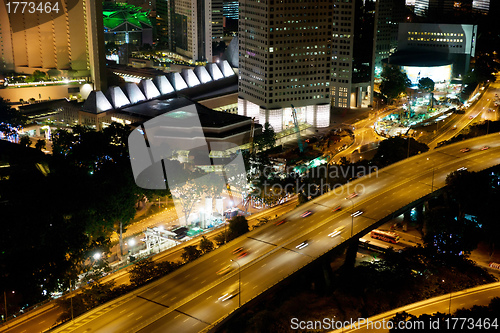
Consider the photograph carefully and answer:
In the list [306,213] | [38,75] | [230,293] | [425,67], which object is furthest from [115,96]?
[230,293]

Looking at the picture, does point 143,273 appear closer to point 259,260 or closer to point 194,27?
point 259,260

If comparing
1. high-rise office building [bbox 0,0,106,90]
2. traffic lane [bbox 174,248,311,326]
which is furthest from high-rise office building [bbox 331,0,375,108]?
traffic lane [bbox 174,248,311,326]

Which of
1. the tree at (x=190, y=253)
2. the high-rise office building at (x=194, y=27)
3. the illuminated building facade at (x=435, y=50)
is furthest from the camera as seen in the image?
the high-rise office building at (x=194, y=27)

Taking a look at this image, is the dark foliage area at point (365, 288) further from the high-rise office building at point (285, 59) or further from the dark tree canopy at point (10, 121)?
the dark tree canopy at point (10, 121)

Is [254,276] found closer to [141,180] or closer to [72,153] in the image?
[141,180]

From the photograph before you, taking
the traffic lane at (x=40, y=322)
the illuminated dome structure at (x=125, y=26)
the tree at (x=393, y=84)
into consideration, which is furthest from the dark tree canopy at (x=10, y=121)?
the illuminated dome structure at (x=125, y=26)

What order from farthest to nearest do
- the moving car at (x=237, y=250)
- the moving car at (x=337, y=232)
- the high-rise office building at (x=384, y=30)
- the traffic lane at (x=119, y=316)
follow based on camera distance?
the high-rise office building at (x=384, y=30) → the moving car at (x=337, y=232) → the moving car at (x=237, y=250) → the traffic lane at (x=119, y=316)
